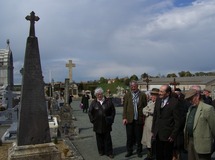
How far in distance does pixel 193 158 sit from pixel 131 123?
326 centimetres

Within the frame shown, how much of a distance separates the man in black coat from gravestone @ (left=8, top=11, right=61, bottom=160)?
2376 millimetres

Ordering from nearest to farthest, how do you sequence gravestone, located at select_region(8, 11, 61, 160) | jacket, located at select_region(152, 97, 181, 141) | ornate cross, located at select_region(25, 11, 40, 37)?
gravestone, located at select_region(8, 11, 61, 160) → ornate cross, located at select_region(25, 11, 40, 37) → jacket, located at select_region(152, 97, 181, 141)

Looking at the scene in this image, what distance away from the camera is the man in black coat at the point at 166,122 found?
7.06 metres

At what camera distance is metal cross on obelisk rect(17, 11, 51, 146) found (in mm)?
5816

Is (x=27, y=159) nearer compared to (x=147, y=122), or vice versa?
(x=27, y=159)

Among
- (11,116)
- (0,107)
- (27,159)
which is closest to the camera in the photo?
(27,159)

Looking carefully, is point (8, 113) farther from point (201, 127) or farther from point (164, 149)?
point (201, 127)

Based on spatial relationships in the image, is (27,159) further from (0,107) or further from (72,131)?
(0,107)

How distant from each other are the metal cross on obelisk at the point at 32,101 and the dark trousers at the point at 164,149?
260 cm

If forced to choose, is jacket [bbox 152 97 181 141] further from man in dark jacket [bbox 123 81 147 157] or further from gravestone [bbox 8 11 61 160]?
gravestone [bbox 8 11 61 160]

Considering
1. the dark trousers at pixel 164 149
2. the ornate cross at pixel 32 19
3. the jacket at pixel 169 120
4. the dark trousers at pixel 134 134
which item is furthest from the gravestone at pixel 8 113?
the ornate cross at pixel 32 19

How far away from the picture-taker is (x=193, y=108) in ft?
20.4

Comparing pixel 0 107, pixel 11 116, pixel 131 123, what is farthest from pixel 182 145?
pixel 0 107

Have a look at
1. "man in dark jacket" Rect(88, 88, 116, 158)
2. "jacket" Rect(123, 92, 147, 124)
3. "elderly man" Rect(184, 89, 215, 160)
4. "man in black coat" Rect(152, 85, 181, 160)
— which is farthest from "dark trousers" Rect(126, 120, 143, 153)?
"elderly man" Rect(184, 89, 215, 160)
